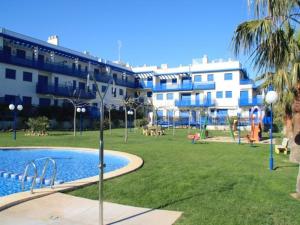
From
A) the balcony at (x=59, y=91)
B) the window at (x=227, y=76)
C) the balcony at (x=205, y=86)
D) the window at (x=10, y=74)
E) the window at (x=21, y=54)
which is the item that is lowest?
the balcony at (x=59, y=91)

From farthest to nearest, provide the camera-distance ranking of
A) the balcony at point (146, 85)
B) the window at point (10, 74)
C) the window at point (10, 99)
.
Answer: the balcony at point (146, 85), the window at point (10, 74), the window at point (10, 99)

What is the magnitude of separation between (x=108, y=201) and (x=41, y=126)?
22020 mm

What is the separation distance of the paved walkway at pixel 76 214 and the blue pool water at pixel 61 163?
3426mm

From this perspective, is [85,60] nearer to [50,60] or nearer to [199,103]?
[50,60]

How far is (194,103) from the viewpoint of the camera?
50.2m

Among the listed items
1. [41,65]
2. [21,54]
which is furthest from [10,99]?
[41,65]

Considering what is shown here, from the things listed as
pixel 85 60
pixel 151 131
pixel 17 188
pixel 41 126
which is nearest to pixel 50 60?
pixel 85 60

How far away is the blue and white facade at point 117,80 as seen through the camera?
3478cm

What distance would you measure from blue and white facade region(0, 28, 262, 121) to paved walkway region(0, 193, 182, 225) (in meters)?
22.9

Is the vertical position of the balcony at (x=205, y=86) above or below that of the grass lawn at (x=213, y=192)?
above

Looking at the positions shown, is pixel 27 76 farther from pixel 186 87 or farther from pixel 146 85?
pixel 186 87

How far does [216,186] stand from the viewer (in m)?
7.64

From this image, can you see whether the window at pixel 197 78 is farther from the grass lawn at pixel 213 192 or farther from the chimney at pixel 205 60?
the grass lawn at pixel 213 192

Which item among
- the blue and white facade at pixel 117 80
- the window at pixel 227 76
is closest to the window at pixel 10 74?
the blue and white facade at pixel 117 80
